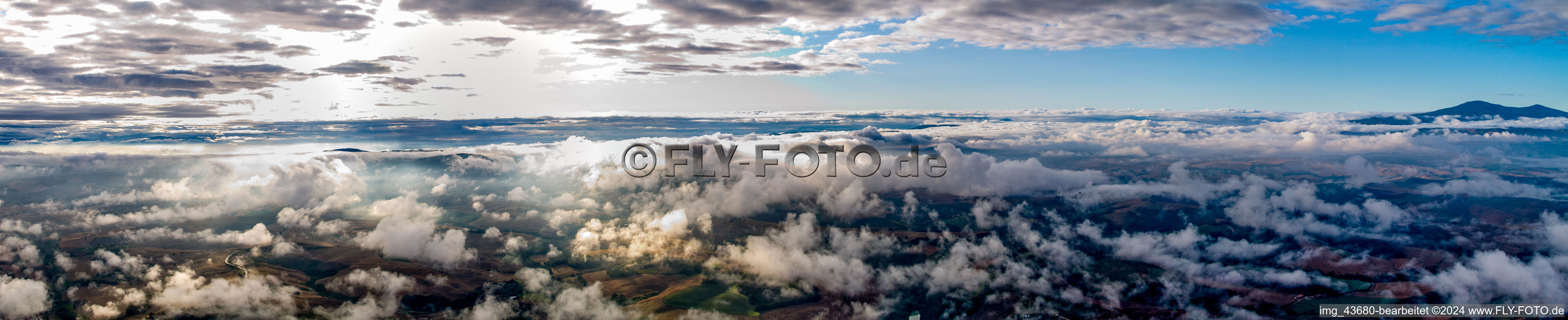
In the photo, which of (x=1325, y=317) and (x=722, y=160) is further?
(x=1325, y=317)

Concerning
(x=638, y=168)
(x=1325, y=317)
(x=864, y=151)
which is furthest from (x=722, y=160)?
(x=1325, y=317)

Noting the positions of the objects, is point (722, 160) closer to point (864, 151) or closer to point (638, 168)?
point (638, 168)

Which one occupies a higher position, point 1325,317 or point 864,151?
point 864,151

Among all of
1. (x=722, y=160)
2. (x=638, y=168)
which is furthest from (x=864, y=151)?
(x=638, y=168)

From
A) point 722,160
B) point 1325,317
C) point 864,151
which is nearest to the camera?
point 864,151

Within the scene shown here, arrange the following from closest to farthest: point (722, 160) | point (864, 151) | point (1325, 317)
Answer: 1. point (864, 151)
2. point (722, 160)
3. point (1325, 317)

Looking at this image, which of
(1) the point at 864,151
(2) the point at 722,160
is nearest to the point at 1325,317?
(1) the point at 864,151

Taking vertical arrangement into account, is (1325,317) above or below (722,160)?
below

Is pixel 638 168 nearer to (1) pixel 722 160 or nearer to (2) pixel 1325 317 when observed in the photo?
(1) pixel 722 160
